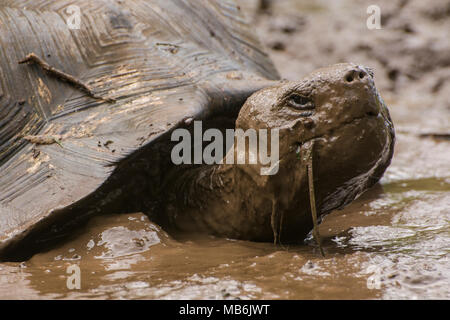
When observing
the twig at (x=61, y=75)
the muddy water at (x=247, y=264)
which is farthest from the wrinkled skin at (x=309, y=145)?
the twig at (x=61, y=75)

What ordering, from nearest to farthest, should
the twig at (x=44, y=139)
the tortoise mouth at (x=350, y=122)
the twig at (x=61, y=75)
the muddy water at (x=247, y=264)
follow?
the muddy water at (x=247, y=264) → the tortoise mouth at (x=350, y=122) → the twig at (x=44, y=139) → the twig at (x=61, y=75)

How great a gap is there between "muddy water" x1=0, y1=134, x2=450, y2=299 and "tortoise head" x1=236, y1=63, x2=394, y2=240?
0.28 m

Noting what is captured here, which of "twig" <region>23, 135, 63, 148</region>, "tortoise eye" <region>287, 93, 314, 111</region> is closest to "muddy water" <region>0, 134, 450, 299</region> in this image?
"twig" <region>23, 135, 63, 148</region>

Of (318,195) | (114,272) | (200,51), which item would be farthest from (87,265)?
(200,51)

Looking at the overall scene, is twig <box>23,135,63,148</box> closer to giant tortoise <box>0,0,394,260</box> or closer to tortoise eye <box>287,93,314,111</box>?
giant tortoise <box>0,0,394,260</box>

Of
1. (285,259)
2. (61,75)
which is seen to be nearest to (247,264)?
(285,259)

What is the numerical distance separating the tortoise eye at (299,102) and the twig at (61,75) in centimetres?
93

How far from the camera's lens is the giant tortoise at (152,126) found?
84.7 inches

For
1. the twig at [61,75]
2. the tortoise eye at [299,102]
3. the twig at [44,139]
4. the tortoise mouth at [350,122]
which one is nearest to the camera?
the tortoise mouth at [350,122]

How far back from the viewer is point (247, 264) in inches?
81.1

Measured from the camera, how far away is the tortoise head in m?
2.08

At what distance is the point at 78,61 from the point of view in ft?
9.21

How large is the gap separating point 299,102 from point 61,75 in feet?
4.12

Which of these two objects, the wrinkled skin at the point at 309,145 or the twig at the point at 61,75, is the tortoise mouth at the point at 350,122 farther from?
the twig at the point at 61,75
